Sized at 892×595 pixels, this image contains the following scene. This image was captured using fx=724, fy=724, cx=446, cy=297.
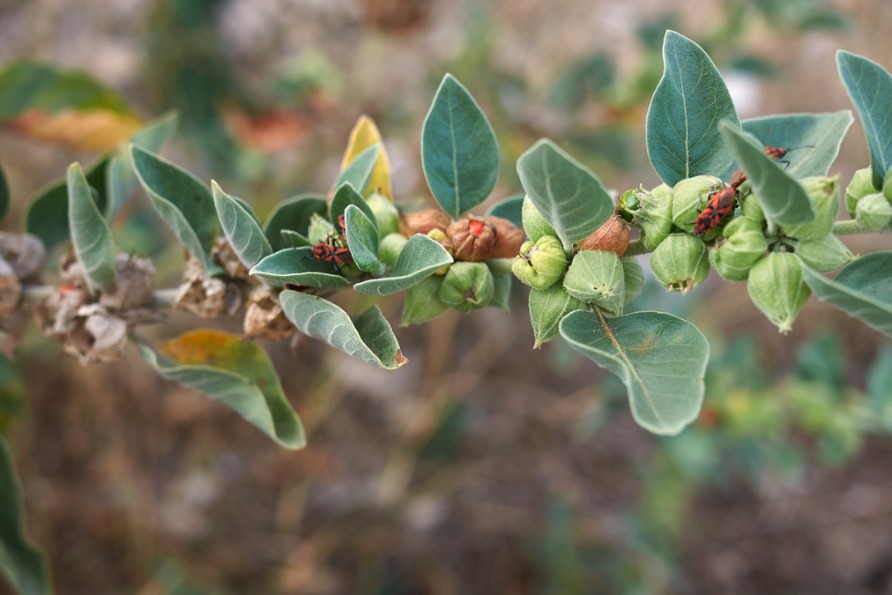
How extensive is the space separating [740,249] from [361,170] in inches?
23.0

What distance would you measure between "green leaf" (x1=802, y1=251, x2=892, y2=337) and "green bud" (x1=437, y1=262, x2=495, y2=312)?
39 cm

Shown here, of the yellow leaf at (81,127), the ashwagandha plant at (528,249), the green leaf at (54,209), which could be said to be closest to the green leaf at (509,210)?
the ashwagandha plant at (528,249)

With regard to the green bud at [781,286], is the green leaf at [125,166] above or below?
below

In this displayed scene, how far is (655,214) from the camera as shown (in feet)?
3.05

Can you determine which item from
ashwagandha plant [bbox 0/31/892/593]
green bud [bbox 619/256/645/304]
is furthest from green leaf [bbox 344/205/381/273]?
green bud [bbox 619/256/645/304]

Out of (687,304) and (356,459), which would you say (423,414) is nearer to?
(356,459)

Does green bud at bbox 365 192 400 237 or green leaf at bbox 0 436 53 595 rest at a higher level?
green bud at bbox 365 192 400 237

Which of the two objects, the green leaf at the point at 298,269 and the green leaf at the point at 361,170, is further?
the green leaf at the point at 361,170

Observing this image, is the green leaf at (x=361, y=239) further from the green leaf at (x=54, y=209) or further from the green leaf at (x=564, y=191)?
the green leaf at (x=54, y=209)

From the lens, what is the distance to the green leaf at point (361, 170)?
1142 mm

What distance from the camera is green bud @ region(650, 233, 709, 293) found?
0.90 meters

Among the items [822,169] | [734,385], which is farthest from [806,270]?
[734,385]

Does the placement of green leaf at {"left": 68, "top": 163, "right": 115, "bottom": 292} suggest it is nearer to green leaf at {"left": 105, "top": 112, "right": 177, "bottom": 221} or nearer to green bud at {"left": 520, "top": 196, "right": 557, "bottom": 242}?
green leaf at {"left": 105, "top": 112, "right": 177, "bottom": 221}

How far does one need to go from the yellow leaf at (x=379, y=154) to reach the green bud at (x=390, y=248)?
0.59ft
